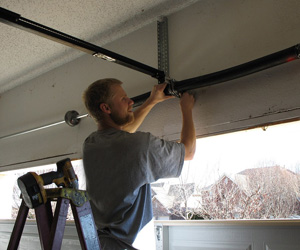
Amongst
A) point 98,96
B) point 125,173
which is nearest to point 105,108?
point 98,96

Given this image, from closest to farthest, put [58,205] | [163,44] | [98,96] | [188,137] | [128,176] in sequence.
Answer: [58,205]
[128,176]
[188,137]
[98,96]
[163,44]

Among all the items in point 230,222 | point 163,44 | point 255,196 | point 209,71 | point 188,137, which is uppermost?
point 163,44

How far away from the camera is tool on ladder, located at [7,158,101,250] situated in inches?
36.0

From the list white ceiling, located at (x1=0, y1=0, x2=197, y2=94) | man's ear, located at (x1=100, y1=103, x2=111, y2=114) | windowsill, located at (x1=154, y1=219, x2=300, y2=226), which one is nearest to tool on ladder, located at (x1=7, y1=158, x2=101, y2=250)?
man's ear, located at (x1=100, y1=103, x2=111, y2=114)

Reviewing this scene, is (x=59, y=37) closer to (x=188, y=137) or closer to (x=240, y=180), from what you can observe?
(x=188, y=137)

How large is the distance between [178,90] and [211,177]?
52 centimetres

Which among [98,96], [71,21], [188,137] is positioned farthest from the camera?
[71,21]

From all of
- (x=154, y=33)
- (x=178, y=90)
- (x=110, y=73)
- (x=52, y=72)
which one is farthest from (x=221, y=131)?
(x=52, y=72)

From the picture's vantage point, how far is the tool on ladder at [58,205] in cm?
91

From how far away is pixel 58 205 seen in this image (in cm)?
94

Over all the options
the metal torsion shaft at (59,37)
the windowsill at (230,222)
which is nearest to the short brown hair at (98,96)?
the metal torsion shaft at (59,37)

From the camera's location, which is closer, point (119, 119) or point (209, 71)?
point (119, 119)

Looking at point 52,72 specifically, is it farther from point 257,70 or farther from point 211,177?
point 257,70

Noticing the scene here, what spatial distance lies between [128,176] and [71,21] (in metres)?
1.18
